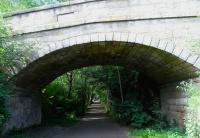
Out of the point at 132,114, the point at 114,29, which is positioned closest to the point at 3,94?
the point at 114,29

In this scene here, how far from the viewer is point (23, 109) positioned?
1478 centimetres

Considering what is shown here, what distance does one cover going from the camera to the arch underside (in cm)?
1208

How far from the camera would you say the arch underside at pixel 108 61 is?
476 inches

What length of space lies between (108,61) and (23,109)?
408cm

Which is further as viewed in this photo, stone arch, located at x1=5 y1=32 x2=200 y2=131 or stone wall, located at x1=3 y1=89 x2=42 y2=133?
stone wall, located at x1=3 y1=89 x2=42 y2=133

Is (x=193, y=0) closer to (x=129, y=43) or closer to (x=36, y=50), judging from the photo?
(x=129, y=43)

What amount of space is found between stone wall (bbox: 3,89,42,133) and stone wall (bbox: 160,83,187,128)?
18.6 ft

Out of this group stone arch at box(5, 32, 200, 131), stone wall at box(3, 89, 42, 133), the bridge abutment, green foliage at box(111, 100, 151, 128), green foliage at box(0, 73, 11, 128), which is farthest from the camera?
green foliage at box(111, 100, 151, 128)

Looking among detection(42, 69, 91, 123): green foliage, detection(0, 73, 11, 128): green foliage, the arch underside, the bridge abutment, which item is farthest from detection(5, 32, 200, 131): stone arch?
detection(42, 69, 91, 123): green foliage

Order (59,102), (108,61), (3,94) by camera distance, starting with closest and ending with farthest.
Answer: (3,94) < (108,61) < (59,102)

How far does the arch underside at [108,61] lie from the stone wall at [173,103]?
1.28ft

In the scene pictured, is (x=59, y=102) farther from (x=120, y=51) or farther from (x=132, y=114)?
(x=120, y=51)

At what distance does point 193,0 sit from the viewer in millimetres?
11375

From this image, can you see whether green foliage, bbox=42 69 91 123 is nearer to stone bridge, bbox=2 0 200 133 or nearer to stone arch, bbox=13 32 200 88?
stone arch, bbox=13 32 200 88
